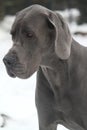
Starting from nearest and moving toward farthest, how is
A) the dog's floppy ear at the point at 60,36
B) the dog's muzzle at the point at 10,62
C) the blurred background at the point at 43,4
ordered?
the dog's muzzle at the point at 10,62, the dog's floppy ear at the point at 60,36, the blurred background at the point at 43,4

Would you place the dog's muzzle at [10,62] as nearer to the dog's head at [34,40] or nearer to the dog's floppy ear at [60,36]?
the dog's head at [34,40]

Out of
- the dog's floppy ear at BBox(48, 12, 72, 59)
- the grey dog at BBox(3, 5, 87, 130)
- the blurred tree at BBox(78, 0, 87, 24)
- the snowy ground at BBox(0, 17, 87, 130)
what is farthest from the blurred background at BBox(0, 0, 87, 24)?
the dog's floppy ear at BBox(48, 12, 72, 59)

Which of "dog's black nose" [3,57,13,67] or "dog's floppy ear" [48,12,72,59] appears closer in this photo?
"dog's black nose" [3,57,13,67]

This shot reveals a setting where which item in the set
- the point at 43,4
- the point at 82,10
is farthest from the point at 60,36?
the point at 82,10

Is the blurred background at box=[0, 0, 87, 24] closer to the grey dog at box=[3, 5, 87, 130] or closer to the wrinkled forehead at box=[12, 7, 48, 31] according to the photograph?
the grey dog at box=[3, 5, 87, 130]

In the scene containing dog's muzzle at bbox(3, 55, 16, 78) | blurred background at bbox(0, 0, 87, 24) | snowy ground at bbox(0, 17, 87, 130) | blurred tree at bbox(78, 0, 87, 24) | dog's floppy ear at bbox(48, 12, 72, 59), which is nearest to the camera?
dog's muzzle at bbox(3, 55, 16, 78)

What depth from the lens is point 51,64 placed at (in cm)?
392

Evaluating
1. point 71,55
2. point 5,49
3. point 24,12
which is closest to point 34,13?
point 24,12

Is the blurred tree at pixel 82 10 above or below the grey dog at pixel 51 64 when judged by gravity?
above

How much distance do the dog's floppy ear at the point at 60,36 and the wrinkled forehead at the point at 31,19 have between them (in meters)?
0.06

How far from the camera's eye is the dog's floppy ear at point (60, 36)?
3670 mm

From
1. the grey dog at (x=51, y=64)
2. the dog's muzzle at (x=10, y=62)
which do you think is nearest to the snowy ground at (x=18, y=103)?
the grey dog at (x=51, y=64)

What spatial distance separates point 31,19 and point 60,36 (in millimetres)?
236

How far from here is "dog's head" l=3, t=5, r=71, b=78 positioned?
354cm
